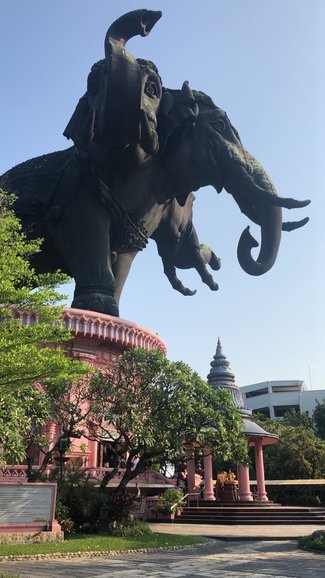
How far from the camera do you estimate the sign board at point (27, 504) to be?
11.6m

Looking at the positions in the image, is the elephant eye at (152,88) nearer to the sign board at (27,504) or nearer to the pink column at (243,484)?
the sign board at (27,504)

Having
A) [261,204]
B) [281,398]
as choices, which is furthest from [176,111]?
[281,398]

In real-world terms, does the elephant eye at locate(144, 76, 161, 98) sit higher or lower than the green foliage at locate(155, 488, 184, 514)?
higher

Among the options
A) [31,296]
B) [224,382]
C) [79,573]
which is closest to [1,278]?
[31,296]

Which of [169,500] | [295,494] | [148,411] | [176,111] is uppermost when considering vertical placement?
[176,111]

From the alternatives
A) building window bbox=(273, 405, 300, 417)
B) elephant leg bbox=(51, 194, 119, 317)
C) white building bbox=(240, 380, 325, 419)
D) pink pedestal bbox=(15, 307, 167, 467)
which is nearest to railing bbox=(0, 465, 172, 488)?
pink pedestal bbox=(15, 307, 167, 467)

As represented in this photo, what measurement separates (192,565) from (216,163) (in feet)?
51.1

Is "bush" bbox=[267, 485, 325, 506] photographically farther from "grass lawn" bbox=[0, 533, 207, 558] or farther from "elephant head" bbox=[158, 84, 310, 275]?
"grass lawn" bbox=[0, 533, 207, 558]

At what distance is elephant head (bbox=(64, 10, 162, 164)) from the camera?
17.5m

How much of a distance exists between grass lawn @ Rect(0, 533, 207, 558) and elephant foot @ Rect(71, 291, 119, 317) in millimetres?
8001

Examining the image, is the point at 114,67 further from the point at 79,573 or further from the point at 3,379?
the point at 79,573

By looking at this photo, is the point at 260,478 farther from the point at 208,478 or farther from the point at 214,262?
the point at 214,262

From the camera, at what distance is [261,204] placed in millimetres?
22188

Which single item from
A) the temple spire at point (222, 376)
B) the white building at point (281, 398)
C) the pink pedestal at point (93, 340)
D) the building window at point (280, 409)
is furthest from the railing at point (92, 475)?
the building window at point (280, 409)
